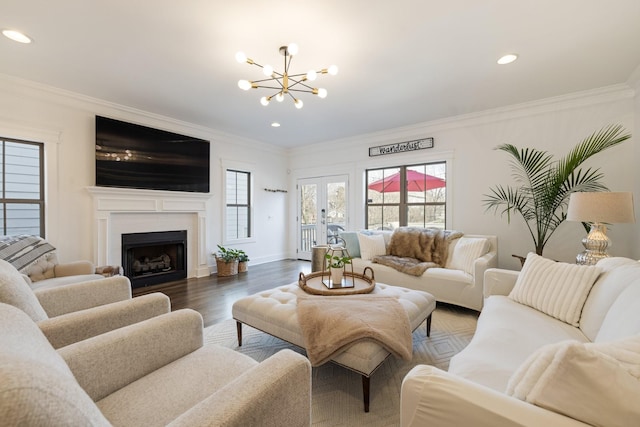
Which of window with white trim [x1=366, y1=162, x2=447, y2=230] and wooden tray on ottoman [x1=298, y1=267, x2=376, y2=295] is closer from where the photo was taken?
wooden tray on ottoman [x1=298, y1=267, x2=376, y2=295]

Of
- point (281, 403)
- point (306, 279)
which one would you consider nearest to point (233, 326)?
point (306, 279)

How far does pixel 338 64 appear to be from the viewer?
2713 millimetres

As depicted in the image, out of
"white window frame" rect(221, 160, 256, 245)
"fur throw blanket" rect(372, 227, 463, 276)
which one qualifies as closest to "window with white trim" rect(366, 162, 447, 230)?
"fur throw blanket" rect(372, 227, 463, 276)

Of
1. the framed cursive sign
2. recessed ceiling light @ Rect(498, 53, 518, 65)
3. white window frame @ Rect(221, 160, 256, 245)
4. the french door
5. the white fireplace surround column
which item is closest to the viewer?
recessed ceiling light @ Rect(498, 53, 518, 65)

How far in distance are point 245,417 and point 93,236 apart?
3961 millimetres

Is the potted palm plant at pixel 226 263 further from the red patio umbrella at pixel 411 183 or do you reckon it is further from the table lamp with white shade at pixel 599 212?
the table lamp with white shade at pixel 599 212

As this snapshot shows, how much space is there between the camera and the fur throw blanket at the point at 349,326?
1.61m

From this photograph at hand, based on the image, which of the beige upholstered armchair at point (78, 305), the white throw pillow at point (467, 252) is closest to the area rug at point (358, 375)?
the white throw pillow at point (467, 252)

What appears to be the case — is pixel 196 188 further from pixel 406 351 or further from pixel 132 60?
pixel 406 351

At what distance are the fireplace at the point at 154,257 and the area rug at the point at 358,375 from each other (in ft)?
6.90

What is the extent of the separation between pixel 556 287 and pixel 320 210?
449 cm

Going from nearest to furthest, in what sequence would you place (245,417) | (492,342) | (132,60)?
(245,417) < (492,342) < (132,60)

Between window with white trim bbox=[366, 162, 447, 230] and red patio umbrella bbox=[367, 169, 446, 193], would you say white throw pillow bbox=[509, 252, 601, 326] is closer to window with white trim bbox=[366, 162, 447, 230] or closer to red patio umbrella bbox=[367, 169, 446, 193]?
window with white trim bbox=[366, 162, 447, 230]

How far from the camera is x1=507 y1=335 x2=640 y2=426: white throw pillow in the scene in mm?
653
